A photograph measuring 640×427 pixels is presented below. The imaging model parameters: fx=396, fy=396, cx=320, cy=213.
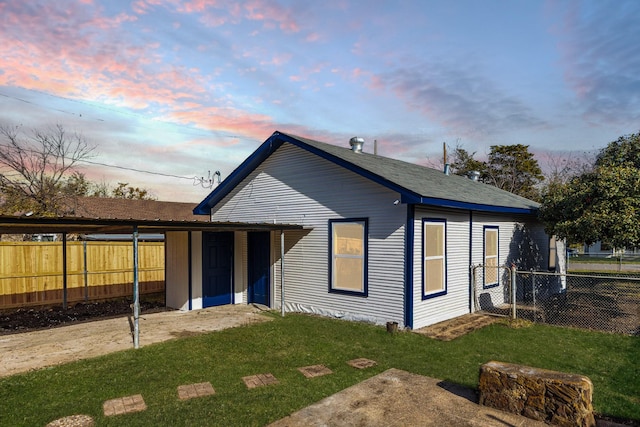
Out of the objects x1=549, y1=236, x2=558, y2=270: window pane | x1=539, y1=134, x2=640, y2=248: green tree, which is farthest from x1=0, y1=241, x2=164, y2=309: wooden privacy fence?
x1=549, y1=236, x2=558, y2=270: window pane

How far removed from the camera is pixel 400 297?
9266 mm

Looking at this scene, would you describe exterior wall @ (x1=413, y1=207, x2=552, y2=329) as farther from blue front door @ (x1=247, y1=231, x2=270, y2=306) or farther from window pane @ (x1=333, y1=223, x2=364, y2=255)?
blue front door @ (x1=247, y1=231, x2=270, y2=306)

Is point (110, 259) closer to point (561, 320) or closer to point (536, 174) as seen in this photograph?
point (561, 320)

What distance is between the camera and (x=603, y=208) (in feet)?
34.0

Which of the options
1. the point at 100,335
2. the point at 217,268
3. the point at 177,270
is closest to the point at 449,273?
the point at 217,268

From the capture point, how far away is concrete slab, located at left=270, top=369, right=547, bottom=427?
4.79 meters

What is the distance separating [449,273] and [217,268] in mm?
6953

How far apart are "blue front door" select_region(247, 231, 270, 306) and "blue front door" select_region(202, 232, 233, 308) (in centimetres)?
64

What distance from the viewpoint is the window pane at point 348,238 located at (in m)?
10.2

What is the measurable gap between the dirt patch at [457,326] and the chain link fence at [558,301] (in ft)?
2.39

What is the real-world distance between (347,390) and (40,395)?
435cm

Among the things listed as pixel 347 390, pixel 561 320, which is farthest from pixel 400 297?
pixel 561 320

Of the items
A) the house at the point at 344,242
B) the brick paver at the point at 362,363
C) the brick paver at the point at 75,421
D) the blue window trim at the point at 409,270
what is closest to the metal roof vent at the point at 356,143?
the house at the point at 344,242

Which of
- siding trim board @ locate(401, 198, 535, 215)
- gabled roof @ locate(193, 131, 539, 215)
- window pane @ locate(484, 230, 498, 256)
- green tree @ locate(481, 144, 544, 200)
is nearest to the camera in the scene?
siding trim board @ locate(401, 198, 535, 215)
